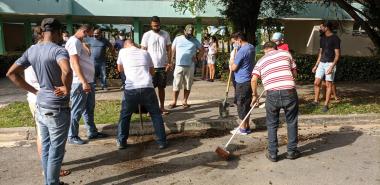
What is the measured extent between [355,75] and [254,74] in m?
9.71

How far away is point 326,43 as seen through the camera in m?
8.43

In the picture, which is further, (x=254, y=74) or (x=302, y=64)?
(x=302, y=64)

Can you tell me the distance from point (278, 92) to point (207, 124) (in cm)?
207

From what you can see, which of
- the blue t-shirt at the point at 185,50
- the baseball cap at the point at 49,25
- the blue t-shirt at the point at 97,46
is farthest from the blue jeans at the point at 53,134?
the blue t-shirt at the point at 97,46

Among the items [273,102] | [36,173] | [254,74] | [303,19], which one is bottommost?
[36,173]

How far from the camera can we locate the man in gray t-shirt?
4219 millimetres

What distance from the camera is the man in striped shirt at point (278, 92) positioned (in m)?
5.68

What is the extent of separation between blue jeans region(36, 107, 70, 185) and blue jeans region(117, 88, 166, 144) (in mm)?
1617

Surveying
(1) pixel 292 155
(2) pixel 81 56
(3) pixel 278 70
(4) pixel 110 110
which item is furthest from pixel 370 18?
(2) pixel 81 56

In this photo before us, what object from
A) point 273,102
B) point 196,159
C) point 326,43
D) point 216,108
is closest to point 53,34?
point 196,159

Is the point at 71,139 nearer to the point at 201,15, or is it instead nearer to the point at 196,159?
the point at 196,159

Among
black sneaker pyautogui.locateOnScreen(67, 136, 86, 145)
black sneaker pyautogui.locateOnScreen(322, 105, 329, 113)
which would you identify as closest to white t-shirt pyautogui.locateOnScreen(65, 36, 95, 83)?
black sneaker pyautogui.locateOnScreen(67, 136, 86, 145)

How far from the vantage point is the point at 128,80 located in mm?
6047

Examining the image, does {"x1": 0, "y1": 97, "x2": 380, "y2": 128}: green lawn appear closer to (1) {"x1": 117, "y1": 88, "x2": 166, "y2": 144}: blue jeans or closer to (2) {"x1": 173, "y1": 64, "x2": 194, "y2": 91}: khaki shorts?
(2) {"x1": 173, "y1": 64, "x2": 194, "y2": 91}: khaki shorts
